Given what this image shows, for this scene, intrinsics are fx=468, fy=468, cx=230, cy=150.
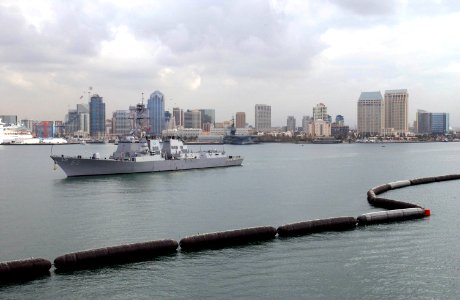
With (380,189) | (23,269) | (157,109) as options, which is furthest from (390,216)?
(157,109)

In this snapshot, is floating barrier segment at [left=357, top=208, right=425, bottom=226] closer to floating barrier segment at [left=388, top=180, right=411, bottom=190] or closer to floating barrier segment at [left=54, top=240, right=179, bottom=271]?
floating barrier segment at [left=54, top=240, right=179, bottom=271]

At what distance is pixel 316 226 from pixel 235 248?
5360 millimetres

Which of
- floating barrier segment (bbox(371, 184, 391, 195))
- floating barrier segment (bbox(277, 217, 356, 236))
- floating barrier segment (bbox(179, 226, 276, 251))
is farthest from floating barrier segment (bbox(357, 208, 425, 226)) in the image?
floating barrier segment (bbox(371, 184, 391, 195))

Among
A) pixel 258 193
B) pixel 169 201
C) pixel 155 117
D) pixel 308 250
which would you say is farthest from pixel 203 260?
pixel 155 117

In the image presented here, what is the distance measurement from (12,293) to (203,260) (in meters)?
7.24

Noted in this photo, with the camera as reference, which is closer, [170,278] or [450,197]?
[170,278]

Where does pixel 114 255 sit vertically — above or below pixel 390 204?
below

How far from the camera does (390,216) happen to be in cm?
2703

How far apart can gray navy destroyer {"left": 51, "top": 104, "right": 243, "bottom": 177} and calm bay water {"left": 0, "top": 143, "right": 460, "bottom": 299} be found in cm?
1031

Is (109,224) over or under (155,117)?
under

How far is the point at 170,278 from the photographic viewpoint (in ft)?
57.0

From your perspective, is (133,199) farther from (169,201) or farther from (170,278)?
(170,278)

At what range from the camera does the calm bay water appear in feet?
53.3

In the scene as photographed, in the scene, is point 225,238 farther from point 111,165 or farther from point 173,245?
point 111,165
